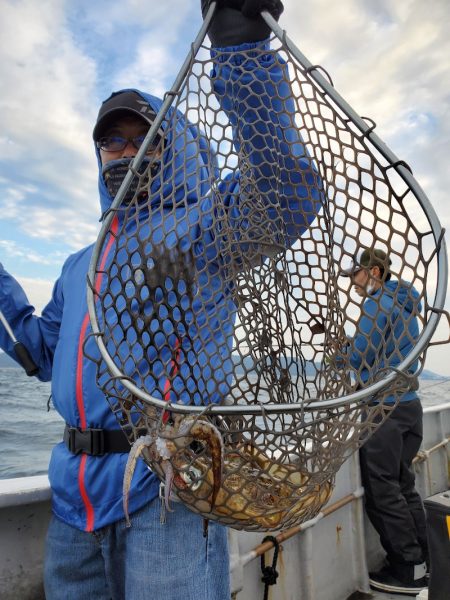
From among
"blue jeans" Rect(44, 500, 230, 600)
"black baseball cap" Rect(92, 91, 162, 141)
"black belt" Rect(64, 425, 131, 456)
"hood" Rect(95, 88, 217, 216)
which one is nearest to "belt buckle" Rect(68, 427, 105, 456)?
"black belt" Rect(64, 425, 131, 456)

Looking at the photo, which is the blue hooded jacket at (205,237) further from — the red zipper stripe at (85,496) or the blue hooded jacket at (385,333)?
the blue hooded jacket at (385,333)

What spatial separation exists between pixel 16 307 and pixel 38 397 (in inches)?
517

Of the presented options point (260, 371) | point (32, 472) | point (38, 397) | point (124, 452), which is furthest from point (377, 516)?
point (38, 397)

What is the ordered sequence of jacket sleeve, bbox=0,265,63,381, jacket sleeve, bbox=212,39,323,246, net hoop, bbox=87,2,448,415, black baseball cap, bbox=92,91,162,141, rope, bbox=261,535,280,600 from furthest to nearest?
rope, bbox=261,535,280,600 → jacket sleeve, bbox=0,265,63,381 → black baseball cap, bbox=92,91,162,141 → jacket sleeve, bbox=212,39,323,246 → net hoop, bbox=87,2,448,415

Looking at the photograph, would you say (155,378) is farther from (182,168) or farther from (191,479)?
(182,168)

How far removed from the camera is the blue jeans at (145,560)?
4.70 ft

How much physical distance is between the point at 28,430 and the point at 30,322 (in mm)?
7587

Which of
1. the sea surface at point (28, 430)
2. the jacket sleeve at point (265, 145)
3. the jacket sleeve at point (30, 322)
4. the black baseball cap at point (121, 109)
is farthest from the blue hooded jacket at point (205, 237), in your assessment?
the sea surface at point (28, 430)

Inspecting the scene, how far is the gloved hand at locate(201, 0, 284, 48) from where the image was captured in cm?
127

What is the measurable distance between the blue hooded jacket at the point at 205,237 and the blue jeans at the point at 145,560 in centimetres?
7

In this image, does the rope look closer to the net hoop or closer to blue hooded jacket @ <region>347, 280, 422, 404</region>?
blue hooded jacket @ <region>347, 280, 422, 404</region>

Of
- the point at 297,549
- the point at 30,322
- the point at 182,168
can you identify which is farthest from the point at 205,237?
the point at 297,549

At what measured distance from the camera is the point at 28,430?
8.72 meters

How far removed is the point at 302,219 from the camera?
1.59 metres
